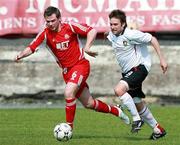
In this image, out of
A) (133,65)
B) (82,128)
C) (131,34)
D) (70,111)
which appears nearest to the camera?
(70,111)

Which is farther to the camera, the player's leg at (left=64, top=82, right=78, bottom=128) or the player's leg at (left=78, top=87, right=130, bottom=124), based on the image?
the player's leg at (left=78, top=87, right=130, bottom=124)

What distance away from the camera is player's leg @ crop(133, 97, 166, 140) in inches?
473

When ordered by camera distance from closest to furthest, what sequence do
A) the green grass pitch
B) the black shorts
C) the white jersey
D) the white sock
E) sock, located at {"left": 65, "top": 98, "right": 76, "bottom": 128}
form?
the green grass pitch < the white sock < sock, located at {"left": 65, "top": 98, "right": 76, "bottom": 128} < the black shorts < the white jersey

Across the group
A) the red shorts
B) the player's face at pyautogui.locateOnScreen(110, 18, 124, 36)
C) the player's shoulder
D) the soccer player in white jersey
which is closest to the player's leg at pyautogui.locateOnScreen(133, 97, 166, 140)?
the soccer player in white jersey

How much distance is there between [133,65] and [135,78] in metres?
0.27

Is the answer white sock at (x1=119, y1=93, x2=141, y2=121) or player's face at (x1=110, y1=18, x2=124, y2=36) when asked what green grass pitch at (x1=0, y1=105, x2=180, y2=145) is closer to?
white sock at (x1=119, y1=93, x2=141, y2=121)

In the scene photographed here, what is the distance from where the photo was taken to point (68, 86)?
12.0 meters

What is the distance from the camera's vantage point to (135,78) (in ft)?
39.5

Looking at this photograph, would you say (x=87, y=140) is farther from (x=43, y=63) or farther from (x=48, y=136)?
(x=43, y=63)

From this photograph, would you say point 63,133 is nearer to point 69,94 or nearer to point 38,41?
point 69,94

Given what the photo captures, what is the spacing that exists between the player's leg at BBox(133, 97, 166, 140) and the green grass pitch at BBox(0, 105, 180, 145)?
0.41ft

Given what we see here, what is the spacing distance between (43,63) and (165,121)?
5.66 m

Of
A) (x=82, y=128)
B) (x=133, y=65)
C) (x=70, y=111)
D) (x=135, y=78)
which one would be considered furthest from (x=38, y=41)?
(x=82, y=128)

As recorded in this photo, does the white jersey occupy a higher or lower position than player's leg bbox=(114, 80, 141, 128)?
higher
